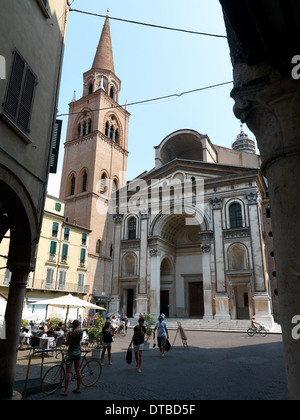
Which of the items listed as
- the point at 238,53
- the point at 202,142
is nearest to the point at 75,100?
the point at 202,142

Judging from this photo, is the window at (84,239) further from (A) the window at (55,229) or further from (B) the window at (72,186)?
(B) the window at (72,186)

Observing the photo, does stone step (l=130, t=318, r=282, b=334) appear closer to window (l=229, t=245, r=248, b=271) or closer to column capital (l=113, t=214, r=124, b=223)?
window (l=229, t=245, r=248, b=271)

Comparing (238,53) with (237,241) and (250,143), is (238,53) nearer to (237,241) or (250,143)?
(237,241)

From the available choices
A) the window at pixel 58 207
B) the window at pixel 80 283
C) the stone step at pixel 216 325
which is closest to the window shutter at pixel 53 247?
the window at pixel 58 207

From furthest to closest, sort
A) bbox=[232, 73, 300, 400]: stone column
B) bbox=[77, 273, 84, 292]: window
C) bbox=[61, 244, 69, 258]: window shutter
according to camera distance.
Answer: bbox=[77, 273, 84, 292]: window, bbox=[61, 244, 69, 258]: window shutter, bbox=[232, 73, 300, 400]: stone column

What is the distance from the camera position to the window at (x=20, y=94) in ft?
18.6

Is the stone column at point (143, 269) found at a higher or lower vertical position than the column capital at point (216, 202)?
lower

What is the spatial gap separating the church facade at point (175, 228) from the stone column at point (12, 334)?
15.2 m

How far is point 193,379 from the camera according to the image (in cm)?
704

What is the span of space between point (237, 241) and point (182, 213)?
6.01 meters

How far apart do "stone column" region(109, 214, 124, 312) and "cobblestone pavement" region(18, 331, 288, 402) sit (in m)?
18.1

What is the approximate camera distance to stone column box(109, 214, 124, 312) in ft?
93.2

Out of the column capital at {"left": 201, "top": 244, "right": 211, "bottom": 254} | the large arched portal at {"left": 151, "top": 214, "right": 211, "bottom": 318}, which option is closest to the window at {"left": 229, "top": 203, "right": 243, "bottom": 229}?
the column capital at {"left": 201, "top": 244, "right": 211, "bottom": 254}

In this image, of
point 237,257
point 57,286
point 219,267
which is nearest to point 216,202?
point 237,257
